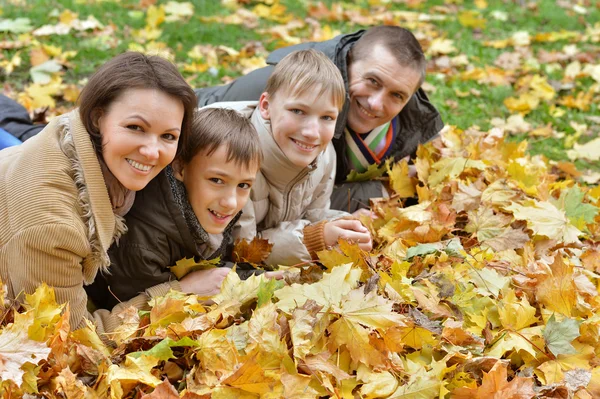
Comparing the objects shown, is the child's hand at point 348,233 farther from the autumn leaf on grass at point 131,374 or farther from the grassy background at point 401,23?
the grassy background at point 401,23

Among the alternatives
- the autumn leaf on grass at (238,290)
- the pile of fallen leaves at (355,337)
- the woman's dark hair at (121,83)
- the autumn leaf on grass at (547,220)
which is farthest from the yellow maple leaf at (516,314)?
the woman's dark hair at (121,83)

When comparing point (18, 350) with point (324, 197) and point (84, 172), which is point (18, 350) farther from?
point (324, 197)

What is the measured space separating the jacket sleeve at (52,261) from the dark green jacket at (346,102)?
5.25 feet

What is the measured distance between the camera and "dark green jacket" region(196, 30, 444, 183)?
3.47m

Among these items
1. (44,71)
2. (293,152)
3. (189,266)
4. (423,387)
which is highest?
(293,152)

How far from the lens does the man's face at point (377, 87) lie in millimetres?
3355

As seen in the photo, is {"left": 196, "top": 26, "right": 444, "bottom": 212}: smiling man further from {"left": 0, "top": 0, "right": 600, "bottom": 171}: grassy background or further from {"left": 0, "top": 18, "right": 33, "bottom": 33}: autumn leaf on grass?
{"left": 0, "top": 18, "right": 33, "bottom": 33}: autumn leaf on grass

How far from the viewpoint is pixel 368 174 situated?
12.3 ft

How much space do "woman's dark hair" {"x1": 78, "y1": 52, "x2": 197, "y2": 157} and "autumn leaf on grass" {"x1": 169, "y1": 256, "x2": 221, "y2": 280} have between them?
61 centimetres

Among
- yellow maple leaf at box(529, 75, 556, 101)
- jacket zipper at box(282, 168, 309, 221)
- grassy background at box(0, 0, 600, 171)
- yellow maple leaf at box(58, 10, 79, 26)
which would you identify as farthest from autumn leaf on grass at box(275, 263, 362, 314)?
yellow maple leaf at box(58, 10, 79, 26)

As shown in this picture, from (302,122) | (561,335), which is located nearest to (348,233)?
(302,122)

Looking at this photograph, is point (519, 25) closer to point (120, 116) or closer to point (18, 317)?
point (120, 116)

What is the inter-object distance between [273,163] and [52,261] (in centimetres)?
115

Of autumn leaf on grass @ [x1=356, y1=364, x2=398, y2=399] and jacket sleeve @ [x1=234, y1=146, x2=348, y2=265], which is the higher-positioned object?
autumn leaf on grass @ [x1=356, y1=364, x2=398, y2=399]
